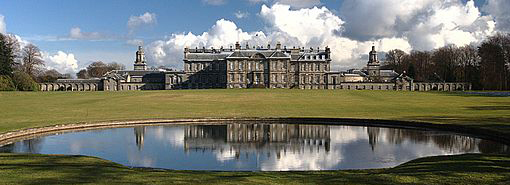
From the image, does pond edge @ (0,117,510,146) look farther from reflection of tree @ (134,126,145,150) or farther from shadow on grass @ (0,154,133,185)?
shadow on grass @ (0,154,133,185)

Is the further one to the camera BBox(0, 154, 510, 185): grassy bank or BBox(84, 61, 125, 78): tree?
BBox(84, 61, 125, 78): tree

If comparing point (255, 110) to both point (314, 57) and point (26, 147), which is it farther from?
point (314, 57)

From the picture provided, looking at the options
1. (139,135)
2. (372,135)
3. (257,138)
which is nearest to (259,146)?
(257,138)

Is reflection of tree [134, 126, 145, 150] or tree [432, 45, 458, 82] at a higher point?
tree [432, 45, 458, 82]

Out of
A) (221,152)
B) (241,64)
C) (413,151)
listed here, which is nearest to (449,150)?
(413,151)

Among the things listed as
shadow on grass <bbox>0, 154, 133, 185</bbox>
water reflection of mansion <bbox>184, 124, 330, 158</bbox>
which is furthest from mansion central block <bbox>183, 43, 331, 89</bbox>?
shadow on grass <bbox>0, 154, 133, 185</bbox>

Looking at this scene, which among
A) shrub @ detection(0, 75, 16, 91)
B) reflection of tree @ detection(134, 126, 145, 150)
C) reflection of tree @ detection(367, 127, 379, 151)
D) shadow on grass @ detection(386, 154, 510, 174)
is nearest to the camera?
shadow on grass @ detection(386, 154, 510, 174)

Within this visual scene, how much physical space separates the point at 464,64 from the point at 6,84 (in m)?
84.7

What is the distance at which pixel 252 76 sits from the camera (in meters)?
87.6

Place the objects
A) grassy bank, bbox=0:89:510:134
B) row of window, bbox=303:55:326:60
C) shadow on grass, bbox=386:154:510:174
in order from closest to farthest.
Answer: shadow on grass, bbox=386:154:510:174
grassy bank, bbox=0:89:510:134
row of window, bbox=303:55:326:60

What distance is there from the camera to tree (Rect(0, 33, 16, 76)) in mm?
69125

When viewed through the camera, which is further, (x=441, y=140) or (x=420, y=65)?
(x=420, y=65)

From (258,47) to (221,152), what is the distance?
Result: 3200 inches

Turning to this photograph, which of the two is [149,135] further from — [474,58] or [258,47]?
[474,58]
